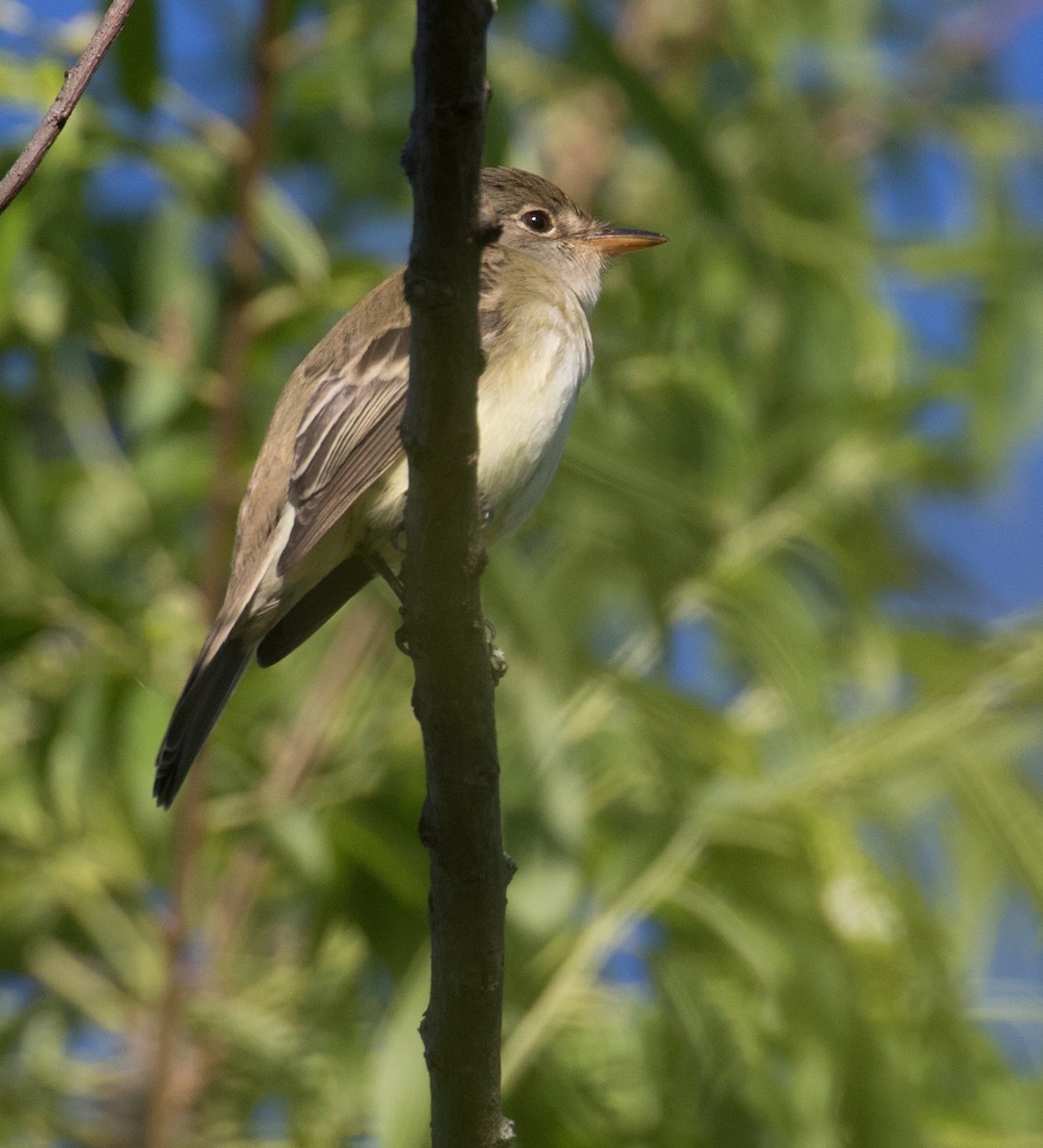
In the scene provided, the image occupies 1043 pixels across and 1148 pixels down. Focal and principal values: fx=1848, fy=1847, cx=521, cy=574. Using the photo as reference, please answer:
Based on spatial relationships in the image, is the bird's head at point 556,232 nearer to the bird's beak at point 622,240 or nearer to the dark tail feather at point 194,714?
the bird's beak at point 622,240

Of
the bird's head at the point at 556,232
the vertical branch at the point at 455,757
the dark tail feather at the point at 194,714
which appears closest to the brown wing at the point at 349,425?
the dark tail feather at the point at 194,714

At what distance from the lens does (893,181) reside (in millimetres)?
6484

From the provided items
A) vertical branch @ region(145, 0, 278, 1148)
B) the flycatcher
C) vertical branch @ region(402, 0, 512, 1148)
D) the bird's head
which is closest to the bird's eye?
the bird's head

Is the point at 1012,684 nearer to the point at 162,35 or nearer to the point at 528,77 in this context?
the point at 162,35

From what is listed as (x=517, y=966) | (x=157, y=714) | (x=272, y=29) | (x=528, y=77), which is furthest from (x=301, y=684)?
(x=528, y=77)

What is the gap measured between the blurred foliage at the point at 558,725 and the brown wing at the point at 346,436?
18.5 inches

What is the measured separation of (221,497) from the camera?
433 centimetres

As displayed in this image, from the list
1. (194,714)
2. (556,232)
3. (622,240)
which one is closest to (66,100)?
(194,714)

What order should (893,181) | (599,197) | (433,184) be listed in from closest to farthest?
(433,184) < (599,197) < (893,181)

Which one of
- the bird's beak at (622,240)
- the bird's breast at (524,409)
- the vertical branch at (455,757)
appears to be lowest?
the vertical branch at (455,757)

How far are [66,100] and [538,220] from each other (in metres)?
2.81

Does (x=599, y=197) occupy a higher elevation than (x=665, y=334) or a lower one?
higher

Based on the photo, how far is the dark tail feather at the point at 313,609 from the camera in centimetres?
410

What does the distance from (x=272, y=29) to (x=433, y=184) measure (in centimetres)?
235
